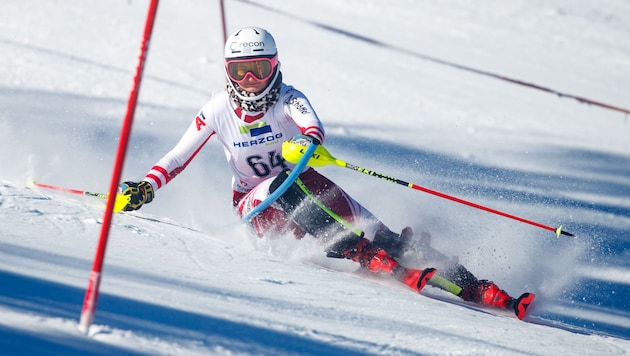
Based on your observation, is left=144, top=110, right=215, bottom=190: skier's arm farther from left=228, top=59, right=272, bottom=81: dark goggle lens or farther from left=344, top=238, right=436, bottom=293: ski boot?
left=344, top=238, right=436, bottom=293: ski boot

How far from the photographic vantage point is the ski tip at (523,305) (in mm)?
4445

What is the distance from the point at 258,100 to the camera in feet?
17.1

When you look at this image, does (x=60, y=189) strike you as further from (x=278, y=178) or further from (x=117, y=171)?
(x=117, y=171)

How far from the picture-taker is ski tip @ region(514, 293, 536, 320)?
14.6 feet

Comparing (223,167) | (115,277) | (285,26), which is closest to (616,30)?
(285,26)

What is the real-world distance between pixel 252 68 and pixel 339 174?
8.89 feet

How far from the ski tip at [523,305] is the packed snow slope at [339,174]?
0.09m

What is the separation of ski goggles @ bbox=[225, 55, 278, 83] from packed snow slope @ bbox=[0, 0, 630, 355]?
3.61 feet

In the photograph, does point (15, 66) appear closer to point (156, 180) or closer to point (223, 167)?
point (223, 167)

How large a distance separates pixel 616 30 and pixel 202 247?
14.2m

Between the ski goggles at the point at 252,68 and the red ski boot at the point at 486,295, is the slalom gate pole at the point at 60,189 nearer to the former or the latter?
the ski goggles at the point at 252,68

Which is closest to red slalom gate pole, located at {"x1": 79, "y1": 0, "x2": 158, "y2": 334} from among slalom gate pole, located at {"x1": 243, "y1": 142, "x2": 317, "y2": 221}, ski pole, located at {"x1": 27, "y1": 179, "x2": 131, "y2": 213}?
ski pole, located at {"x1": 27, "y1": 179, "x2": 131, "y2": 213}

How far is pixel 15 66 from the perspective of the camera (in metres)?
9.69

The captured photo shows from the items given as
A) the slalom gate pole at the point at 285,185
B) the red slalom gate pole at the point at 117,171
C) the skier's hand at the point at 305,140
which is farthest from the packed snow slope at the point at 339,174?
the skier's hand at the point at 305,140
